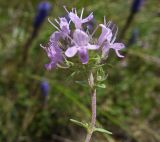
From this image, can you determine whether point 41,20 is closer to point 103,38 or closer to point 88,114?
point 88,114

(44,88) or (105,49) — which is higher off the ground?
(105,49)

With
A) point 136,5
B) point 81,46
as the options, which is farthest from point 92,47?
point 136,5

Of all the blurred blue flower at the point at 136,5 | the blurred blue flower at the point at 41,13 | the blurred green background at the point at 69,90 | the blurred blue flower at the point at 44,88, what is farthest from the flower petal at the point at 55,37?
the blurred blue flower at the point at 136,5

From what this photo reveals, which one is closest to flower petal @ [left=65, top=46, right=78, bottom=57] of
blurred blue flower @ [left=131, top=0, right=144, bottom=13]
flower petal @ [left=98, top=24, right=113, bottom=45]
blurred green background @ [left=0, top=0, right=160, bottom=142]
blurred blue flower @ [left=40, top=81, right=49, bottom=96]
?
flower petal @ [left=98, top=24, right=113, bottom=45]

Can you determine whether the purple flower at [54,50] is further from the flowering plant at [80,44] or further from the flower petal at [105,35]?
the flower petal at [105,35]

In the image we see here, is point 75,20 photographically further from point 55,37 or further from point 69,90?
point 69,90

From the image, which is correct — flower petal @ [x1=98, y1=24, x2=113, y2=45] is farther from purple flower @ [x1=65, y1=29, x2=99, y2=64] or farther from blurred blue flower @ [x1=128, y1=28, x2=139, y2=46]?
blurred blue flower @ [x1=128, y1=28, x2=139, y2=46]
